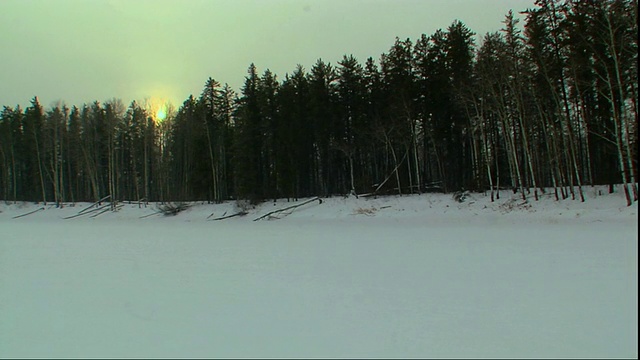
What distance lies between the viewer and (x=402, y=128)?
27359 millimetres

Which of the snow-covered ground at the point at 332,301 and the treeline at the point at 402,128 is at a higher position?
the treeline at the point at 402,128

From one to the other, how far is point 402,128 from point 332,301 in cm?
2418

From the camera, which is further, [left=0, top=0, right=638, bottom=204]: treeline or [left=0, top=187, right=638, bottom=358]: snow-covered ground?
[left=0, top=0, right=638, bottom=204]: treeline

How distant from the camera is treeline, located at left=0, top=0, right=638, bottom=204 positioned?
1819 cm

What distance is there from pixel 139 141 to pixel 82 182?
13.3m

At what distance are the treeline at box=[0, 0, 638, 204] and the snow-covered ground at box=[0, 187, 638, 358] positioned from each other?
1256 centimetres

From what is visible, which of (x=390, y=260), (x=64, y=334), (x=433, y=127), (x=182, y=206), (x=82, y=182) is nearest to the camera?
(x=64, y=334)

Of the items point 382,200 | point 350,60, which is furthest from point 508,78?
point 350,60

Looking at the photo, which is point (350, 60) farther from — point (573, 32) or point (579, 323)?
point (579, 323)

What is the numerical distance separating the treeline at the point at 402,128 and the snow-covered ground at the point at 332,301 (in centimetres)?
1256

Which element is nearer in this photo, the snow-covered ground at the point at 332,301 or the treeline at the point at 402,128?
the snow-covered ground at the point at 332,301

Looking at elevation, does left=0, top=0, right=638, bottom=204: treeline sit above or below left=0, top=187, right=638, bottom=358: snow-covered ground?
above

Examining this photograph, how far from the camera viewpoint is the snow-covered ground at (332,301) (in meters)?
3.54

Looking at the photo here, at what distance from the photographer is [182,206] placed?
3148 centimetres
